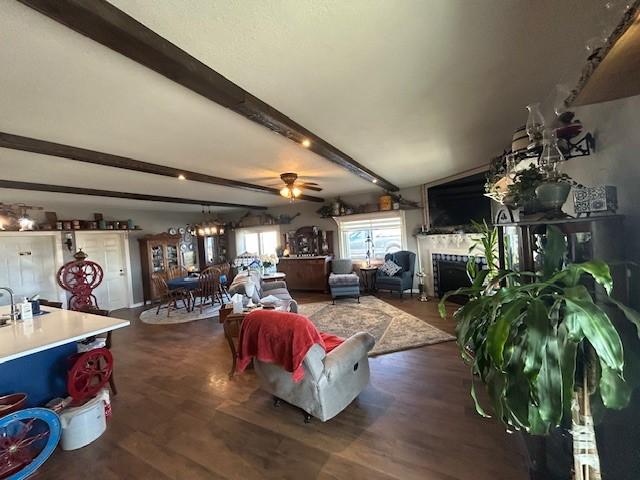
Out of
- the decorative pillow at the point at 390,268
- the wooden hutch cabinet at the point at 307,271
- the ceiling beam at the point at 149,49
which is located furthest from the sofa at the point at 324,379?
the wooden hutch cabinet at the point at 307,271

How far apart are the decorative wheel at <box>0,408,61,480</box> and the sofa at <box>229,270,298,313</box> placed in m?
2.00

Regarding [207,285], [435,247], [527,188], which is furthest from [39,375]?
[435,247]

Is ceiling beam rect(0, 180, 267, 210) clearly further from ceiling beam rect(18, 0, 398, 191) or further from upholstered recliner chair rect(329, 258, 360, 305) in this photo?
ceiling beam rect(18, 0, 398, 191)

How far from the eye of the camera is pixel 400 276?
5.84 metres

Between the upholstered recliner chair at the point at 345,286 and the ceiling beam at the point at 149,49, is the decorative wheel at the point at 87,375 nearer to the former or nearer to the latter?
the ceiling beam at the point at 149,49

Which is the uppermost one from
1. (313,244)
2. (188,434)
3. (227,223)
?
(227,223)

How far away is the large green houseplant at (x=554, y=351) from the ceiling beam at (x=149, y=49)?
5.88 ft

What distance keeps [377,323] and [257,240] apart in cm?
526

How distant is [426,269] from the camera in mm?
6035

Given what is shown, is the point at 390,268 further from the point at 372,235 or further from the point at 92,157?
the point at 92,157

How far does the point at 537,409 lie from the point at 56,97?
2.93 meters

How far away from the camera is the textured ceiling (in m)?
1.23

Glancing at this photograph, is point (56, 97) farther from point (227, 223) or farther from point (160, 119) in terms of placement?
point (227, 223)

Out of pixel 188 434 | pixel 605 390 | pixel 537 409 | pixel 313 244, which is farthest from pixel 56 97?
pixel 313 244
